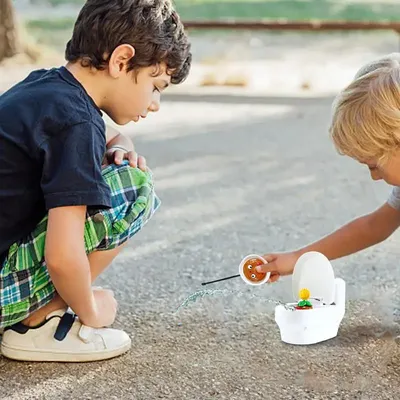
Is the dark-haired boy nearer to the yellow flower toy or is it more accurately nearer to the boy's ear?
the boy's ear

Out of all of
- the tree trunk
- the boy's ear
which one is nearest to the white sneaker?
the boy's ear

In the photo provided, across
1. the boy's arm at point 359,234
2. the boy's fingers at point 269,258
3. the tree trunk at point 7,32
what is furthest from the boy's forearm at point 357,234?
the tree trunk at point 7,32

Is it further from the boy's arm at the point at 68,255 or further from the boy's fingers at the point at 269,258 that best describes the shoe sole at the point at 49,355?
the boy's fingers at the point at 269,258

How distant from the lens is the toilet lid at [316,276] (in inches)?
68.4

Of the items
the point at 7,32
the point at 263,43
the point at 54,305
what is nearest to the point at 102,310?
the point at 54,305

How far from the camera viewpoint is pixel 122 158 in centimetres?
181

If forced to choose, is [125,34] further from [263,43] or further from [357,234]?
[263,43]

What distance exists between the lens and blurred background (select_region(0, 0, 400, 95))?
5.80 meters

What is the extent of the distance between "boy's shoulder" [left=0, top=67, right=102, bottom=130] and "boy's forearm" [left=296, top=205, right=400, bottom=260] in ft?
2.06

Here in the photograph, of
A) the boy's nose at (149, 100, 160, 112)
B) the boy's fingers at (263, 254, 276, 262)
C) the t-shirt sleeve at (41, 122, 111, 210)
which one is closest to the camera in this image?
the t-shirt sleeve at (41, 122, 111, 210)

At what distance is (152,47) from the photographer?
171 centimetres

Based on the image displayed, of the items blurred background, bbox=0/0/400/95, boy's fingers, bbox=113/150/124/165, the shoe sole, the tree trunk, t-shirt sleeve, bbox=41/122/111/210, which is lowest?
blurred background, bbox=0/0/400/95

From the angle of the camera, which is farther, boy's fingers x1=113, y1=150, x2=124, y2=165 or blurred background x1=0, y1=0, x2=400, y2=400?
boy's fingers x1=113, y1=150, x2=124, y2=165

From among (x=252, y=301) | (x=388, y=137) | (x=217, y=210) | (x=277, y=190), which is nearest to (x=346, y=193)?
(x=277, y=190)
